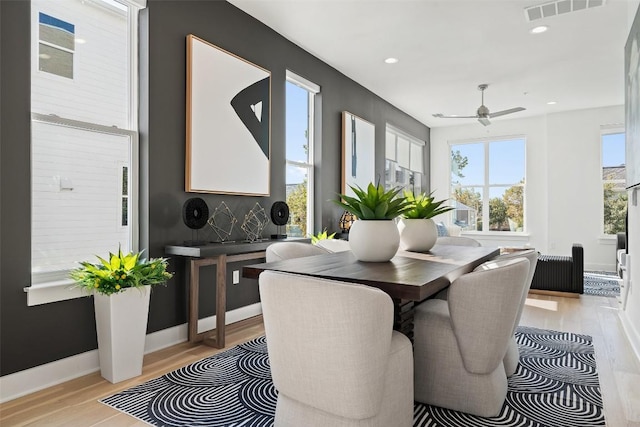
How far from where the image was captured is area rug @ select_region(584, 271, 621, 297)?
507cm

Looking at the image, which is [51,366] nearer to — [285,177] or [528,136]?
[285,177]

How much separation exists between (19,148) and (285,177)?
2.42m

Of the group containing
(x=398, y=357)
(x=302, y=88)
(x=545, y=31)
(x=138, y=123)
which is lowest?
(x=398, y=357)

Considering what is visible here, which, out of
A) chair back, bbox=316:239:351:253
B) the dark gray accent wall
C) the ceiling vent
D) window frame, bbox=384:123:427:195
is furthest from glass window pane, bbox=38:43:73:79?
window frame, bbox=384:123:427:195

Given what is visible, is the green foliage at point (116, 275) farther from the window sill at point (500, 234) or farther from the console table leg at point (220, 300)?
the window sill at point (500, 234)

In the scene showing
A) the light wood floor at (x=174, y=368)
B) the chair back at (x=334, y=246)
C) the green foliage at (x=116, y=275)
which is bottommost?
the light wood floor at (x=174, y=368)

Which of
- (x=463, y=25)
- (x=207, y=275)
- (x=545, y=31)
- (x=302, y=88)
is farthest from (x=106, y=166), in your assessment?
(x=545, y=31)

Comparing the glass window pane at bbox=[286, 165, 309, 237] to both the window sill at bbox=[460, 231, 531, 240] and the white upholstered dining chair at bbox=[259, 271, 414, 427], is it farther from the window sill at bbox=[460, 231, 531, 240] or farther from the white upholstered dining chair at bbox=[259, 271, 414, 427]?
the window sill at bbox=[460, 231, 531, 240]

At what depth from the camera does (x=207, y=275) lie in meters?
3.44

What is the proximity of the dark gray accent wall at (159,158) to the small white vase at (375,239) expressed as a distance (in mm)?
1542

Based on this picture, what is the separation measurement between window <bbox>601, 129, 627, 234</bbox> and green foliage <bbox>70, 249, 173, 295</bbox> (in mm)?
7621

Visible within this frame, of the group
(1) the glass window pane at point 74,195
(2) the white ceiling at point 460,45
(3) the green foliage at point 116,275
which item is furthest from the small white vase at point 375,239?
(2) the white ceiling at point 460,45

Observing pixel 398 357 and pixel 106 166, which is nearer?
pixel 398 357

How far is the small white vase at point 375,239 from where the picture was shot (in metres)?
2.17
